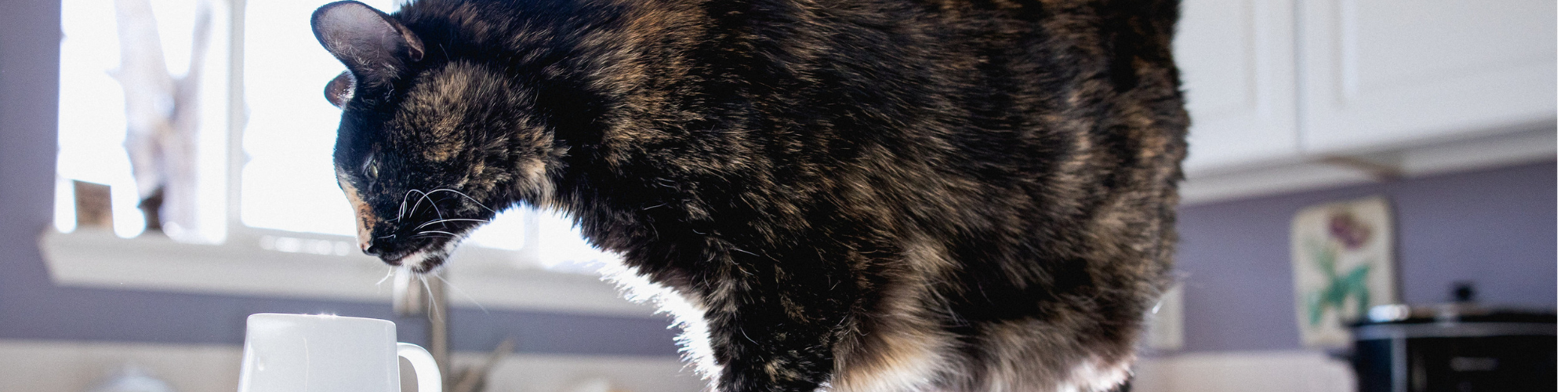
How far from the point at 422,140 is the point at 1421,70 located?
67.0 inches

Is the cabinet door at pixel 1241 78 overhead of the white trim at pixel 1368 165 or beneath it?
overhead

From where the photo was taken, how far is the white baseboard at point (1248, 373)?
1999mm

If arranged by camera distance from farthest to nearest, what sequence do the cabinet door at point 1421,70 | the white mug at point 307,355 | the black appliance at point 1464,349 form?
the cabinet door at point 1421,70 → the black appliance at point 1464,349 → the white mug at point 307,355

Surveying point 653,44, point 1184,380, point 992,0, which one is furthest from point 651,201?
point 1184,380

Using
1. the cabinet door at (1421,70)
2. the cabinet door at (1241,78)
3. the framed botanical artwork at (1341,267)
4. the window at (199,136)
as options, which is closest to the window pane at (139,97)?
the window at (199,136)

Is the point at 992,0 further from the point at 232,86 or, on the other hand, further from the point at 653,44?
the point at 232,86

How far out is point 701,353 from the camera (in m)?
0.39

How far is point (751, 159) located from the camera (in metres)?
0.36

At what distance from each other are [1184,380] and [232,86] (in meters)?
2.18

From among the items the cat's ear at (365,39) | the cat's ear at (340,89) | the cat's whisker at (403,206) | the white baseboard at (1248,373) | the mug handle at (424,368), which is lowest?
the white baseboard at (1248,373)

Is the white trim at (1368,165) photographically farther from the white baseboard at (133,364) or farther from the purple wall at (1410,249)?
the white baseboard at (133,364)

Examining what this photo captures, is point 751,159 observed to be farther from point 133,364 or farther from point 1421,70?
point 1421,70

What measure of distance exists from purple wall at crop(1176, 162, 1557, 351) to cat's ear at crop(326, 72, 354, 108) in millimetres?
1451

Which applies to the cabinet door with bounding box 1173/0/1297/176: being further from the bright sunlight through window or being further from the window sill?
the bright sunlight through window
